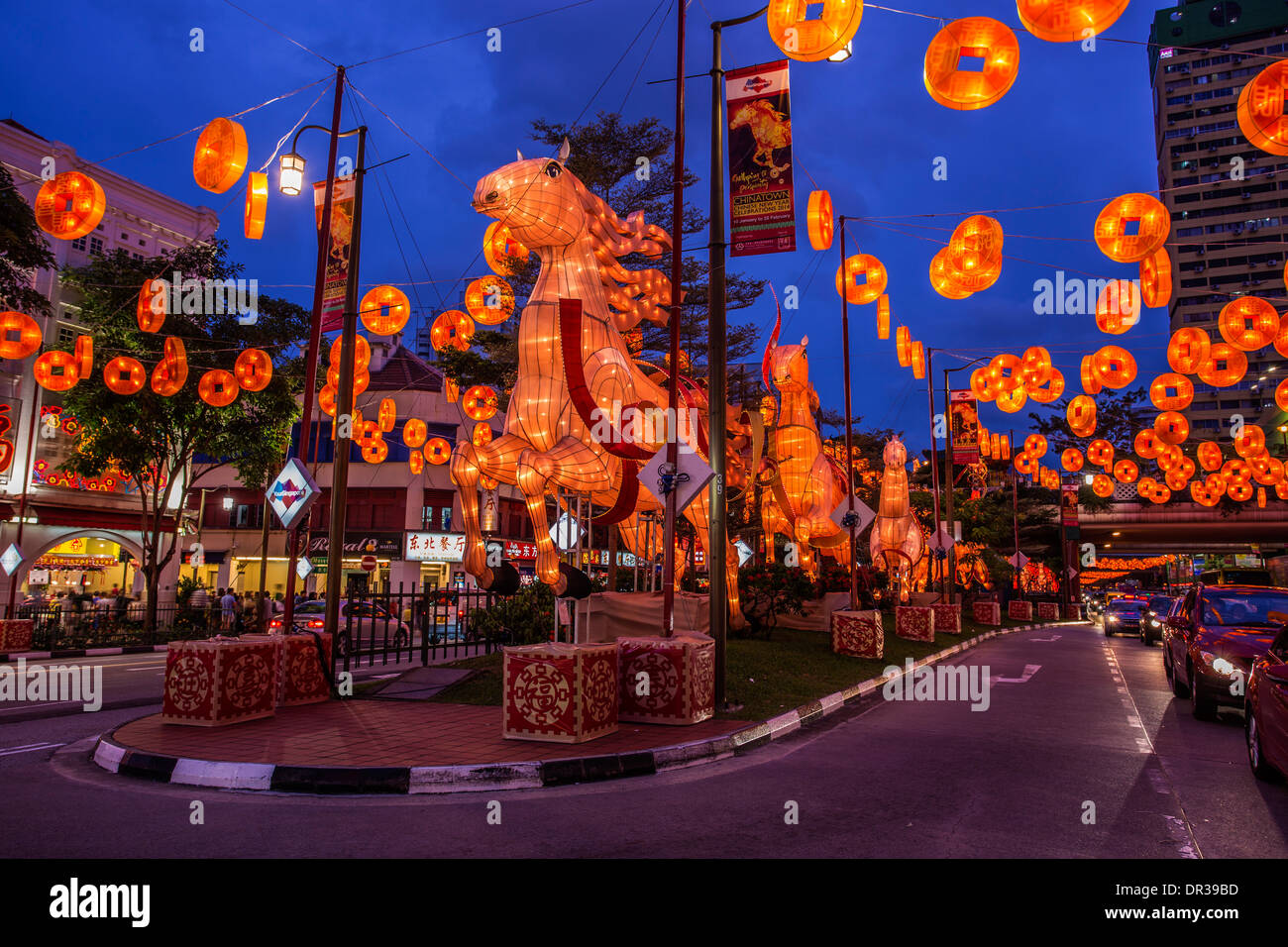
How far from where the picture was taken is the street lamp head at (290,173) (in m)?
12.1

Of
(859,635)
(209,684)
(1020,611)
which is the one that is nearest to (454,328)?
(209,684)

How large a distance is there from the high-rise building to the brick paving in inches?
3880

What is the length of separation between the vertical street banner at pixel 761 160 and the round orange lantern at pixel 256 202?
657cm

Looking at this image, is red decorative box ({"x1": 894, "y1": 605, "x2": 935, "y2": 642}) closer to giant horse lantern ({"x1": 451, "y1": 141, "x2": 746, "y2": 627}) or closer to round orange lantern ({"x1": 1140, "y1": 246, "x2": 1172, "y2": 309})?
round orange lantern ({"x1": 1140, "y1": 246, "x2": 1172, "y2": 309})

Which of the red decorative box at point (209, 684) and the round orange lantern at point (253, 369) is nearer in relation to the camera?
the red decorative box at point (209, 684)

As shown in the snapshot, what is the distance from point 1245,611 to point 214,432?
24420 millimetres

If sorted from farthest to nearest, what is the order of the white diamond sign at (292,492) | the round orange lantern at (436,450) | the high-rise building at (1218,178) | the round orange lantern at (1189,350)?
the high-rise building at (1218,178), the round orange lantern at (436,450), the round orange lantern at (1189,350), the white diamond sign at (292,492)

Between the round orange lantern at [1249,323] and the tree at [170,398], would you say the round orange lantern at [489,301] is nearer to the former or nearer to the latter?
the tree at [170,398]

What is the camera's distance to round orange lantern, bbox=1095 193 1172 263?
1137 centimetres

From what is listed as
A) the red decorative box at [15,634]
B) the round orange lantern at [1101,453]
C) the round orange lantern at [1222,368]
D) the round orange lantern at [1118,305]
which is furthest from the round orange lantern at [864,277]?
the red decorative box at [15,634]

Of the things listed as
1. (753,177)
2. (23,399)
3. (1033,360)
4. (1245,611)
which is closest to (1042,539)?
(1033,360)

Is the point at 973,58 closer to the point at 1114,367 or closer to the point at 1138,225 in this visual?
the point at 1138,225

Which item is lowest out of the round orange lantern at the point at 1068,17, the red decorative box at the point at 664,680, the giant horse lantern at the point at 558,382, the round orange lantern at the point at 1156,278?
the red decorative box at the point at 664,680

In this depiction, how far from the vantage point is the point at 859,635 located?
17.1 meters
